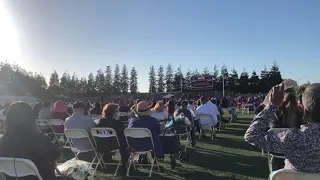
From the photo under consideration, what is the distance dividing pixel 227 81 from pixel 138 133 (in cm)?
7547

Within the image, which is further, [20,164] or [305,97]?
[20,164]

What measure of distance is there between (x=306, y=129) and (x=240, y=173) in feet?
14.6

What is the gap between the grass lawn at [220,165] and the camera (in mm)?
6395

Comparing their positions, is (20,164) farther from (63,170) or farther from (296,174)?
(296,174)

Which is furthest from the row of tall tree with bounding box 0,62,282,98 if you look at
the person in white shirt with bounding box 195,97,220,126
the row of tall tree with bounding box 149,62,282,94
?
the person in white shirt with bounding box 195,97,220,126

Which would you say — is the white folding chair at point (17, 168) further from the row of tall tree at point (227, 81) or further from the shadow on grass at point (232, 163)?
the row of tall tree at point (227, 81)

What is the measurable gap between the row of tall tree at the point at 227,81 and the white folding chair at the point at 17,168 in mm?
68231

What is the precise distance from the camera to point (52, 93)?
80.4 m

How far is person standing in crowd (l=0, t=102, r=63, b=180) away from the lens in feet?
11.7

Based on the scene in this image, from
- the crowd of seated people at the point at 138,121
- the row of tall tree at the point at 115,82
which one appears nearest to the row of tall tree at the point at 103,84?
the row of tall tree at the point at 115,82

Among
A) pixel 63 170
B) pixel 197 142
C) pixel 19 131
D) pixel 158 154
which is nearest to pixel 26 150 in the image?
pixel 19 131

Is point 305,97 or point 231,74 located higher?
point 231,74

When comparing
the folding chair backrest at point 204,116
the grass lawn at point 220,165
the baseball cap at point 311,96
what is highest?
the baseball cap at point 311,96

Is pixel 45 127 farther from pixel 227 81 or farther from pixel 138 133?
pixel 227 81
